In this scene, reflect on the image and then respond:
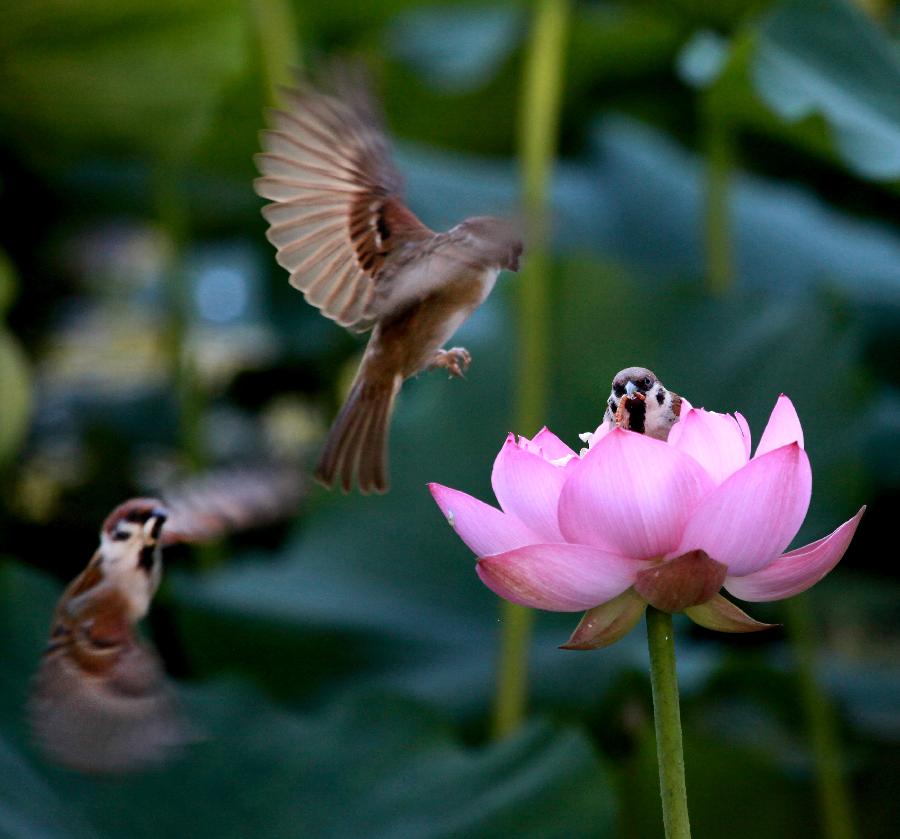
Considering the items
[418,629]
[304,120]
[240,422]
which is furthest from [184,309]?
[304,120]

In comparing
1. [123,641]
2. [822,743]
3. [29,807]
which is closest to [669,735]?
[123,641]

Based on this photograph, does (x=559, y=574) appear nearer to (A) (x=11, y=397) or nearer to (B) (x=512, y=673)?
(B) (x=512, y=673)

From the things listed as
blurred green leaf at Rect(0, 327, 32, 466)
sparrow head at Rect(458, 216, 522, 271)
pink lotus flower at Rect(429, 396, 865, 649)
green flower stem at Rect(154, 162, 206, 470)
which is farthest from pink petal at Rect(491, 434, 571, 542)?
green flower stem at Rect(154, 162, 206, 470)

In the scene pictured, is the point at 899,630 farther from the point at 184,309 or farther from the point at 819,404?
the point at 184,309

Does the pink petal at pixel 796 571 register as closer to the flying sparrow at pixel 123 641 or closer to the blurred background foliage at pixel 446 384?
the flying sparrow at pixel 123 641

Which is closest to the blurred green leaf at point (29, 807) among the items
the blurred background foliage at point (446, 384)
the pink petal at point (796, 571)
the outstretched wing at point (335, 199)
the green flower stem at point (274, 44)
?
the blurred background foliage at point (446, 384)

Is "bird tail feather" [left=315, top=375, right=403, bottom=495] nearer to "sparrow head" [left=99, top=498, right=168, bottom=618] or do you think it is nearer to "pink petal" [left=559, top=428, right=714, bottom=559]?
"sparrow head" [left=99, top=498, right=168, bottom=618]
